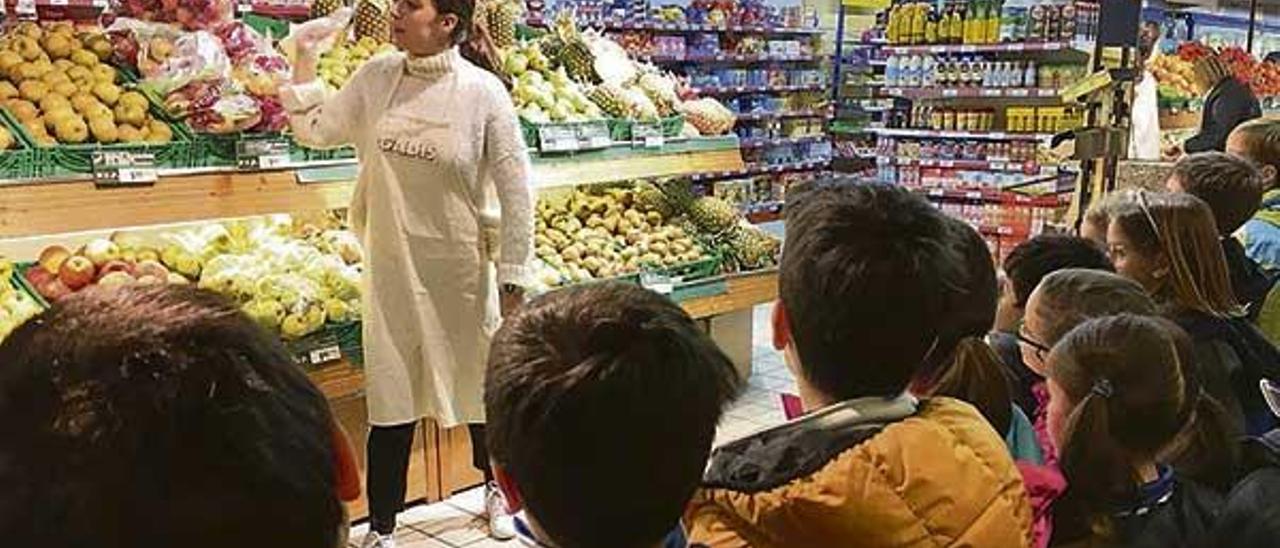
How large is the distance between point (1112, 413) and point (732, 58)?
27.9 feet

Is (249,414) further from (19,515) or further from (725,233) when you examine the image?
(725,233)

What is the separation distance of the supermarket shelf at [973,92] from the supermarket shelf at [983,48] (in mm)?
240

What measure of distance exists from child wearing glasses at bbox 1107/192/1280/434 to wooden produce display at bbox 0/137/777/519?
1.82 meters

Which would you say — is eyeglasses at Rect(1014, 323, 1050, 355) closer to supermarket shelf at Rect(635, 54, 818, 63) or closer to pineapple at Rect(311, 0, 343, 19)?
pineapple at Rect(311, 0, 343, 19)

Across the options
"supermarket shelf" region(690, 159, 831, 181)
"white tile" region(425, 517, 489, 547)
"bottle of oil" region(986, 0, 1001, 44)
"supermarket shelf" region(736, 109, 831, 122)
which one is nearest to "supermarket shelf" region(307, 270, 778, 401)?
"white tile" region(425, 517, 489, 547)

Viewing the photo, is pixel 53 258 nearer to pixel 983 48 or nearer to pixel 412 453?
pixel 412 453

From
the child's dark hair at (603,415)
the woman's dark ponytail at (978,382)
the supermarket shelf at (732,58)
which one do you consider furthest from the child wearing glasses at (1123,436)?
the supermarket shelf at (732,58)

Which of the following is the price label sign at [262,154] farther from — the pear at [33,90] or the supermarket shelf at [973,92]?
the supermarket shelf at [973,92]

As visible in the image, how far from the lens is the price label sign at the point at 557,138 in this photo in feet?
12.1

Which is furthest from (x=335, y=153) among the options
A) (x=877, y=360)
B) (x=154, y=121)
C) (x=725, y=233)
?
(x=877, y=360)

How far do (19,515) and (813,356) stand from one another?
978mm

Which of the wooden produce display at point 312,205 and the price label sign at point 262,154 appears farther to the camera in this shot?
the price label sign at point 262,154

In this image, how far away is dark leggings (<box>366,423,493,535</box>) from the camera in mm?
2994

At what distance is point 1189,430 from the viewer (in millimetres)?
1939
